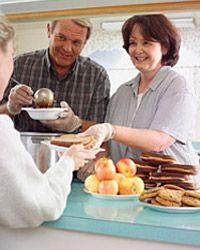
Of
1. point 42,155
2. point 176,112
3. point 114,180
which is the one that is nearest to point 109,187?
point 114,180

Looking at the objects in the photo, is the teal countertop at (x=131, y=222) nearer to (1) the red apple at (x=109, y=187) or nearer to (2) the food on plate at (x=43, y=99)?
(1) the red apple at (x=109, y=187)

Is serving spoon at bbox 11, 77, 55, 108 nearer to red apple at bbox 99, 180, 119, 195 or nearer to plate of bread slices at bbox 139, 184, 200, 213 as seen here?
red apple at bbox 99, 180, 119, 195

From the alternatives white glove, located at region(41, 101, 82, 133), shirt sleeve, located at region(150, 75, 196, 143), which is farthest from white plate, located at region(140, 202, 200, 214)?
white glove, located at region(41, 101, 82, 133)

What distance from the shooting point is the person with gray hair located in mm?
1548

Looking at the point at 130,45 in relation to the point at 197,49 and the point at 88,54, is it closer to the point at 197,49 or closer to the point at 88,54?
the point at 88,54

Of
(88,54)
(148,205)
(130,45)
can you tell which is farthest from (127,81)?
(148,205)

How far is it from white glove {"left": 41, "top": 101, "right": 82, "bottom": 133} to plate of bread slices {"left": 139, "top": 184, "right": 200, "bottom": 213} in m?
0.48

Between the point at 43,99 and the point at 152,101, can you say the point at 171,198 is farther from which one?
the point at 43,99

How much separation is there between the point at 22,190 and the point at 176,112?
67 centimetres

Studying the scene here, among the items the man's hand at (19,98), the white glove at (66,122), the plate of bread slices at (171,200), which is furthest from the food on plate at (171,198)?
the man's hand at (19,98)

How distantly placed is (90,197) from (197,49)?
98 centimetres

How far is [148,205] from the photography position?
3.26ft

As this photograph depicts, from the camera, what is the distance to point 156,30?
4.81 feet

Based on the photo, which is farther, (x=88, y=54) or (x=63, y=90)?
(x=88, y=54)
